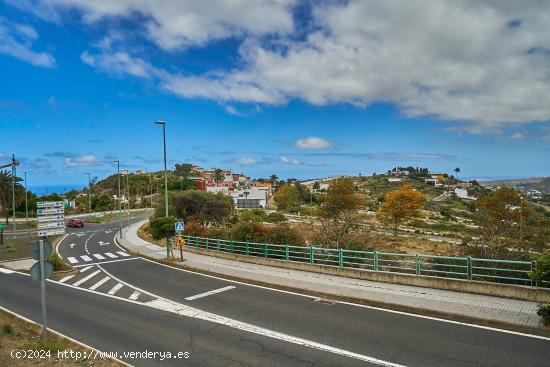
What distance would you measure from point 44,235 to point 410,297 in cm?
1098

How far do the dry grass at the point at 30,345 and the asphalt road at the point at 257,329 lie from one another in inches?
21.3

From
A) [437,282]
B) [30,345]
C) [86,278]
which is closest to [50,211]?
[30,345]

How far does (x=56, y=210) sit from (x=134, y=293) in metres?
5.57

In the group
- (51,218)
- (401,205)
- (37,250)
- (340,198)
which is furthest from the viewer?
(340,198)

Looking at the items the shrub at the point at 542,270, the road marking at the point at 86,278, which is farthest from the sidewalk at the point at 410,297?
the road marking at the point at 86,278

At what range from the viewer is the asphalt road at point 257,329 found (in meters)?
8.28

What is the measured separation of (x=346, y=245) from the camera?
20484 mm

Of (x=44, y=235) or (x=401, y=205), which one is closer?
(x=44, y=235)

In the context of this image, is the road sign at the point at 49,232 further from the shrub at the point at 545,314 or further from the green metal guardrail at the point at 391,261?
the shrub at the point at 545,314

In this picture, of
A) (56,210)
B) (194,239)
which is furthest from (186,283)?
(194,239)

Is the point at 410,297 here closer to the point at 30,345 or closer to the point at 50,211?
the point at 30,345

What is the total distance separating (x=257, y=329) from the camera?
10.3 metres

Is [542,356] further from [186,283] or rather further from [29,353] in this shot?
[186,283]

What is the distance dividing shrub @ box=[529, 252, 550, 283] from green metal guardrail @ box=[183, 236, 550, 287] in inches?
21.1
